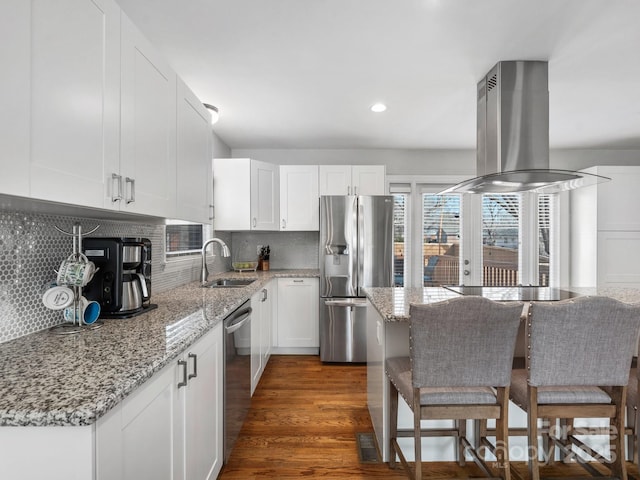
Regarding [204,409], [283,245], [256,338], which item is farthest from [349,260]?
[204,409]

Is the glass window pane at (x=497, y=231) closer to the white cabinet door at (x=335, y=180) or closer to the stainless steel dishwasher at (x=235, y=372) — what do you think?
the white cabinet door at (x=335, y=180)

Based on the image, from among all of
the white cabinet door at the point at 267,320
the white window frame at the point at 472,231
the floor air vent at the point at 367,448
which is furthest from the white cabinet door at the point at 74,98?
the white window frame at the point at 472,231

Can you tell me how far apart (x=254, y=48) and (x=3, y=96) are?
5.38 feet

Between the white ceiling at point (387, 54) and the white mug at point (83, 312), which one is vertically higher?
the white ceiling at point (387, 54)

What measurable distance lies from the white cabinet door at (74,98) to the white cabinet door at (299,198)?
281cm

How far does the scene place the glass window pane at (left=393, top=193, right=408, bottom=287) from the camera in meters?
4.47

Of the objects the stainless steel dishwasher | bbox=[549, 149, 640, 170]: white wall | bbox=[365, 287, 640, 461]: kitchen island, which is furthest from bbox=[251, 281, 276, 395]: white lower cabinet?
bbox=[549, 149, 640, 170]: white wall

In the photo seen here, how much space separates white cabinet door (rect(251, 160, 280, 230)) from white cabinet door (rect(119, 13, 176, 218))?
1.96 metres

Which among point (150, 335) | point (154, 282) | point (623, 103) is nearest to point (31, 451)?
point (150, 335)

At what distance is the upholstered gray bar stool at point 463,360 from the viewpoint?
4.65 feet

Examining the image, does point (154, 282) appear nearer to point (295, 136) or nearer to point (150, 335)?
point (150, 335)

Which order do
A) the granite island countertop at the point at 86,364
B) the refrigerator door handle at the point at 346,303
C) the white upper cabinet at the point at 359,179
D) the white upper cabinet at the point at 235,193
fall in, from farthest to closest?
the white upper cabinet at the point at 359,179
the white upper cabinet at the point at 235,193
the refrigerator door handle at the point at 346,303
the granite island countertop at the point at 86,364

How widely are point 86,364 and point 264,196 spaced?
3064 mm

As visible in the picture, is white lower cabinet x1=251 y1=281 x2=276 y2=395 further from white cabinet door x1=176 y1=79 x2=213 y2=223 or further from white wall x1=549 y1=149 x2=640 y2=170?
white wall x1=549 y1=149 x2=640 y2=170
